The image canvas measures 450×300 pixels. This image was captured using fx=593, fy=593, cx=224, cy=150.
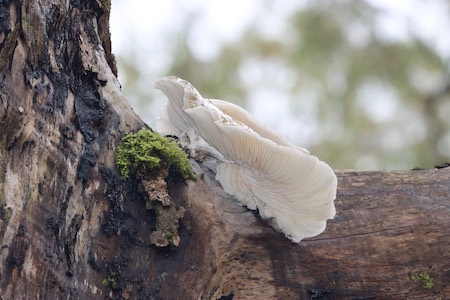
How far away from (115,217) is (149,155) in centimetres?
28

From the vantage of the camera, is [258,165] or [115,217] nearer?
[115,217]

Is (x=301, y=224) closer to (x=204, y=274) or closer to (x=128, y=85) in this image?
(x=204, y=274)

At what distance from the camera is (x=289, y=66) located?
10.8 m

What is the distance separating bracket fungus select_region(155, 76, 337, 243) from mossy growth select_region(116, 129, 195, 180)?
0.15m

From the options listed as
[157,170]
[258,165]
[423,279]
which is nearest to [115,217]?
[157,170]

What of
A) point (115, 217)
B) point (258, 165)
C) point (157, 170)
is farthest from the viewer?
point (258, 165)

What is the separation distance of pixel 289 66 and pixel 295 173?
28.6ft

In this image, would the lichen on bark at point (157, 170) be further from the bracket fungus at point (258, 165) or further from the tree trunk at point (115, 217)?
the bracket fungus at point (258, 165)

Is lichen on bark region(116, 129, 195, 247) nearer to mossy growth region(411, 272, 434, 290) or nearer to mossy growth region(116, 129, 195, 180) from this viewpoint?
mossy growth region(116, 129, 195, 180)

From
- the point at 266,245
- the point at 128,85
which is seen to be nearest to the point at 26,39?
the point at 266,245

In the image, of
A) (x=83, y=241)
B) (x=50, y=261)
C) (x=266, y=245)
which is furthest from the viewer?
(x=266, y=245)

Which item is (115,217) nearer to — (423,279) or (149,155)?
(149,155)

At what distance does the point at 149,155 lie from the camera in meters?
2.20

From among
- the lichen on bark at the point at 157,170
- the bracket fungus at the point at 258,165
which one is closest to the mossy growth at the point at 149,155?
the lichen on bark at the point at 157,170
